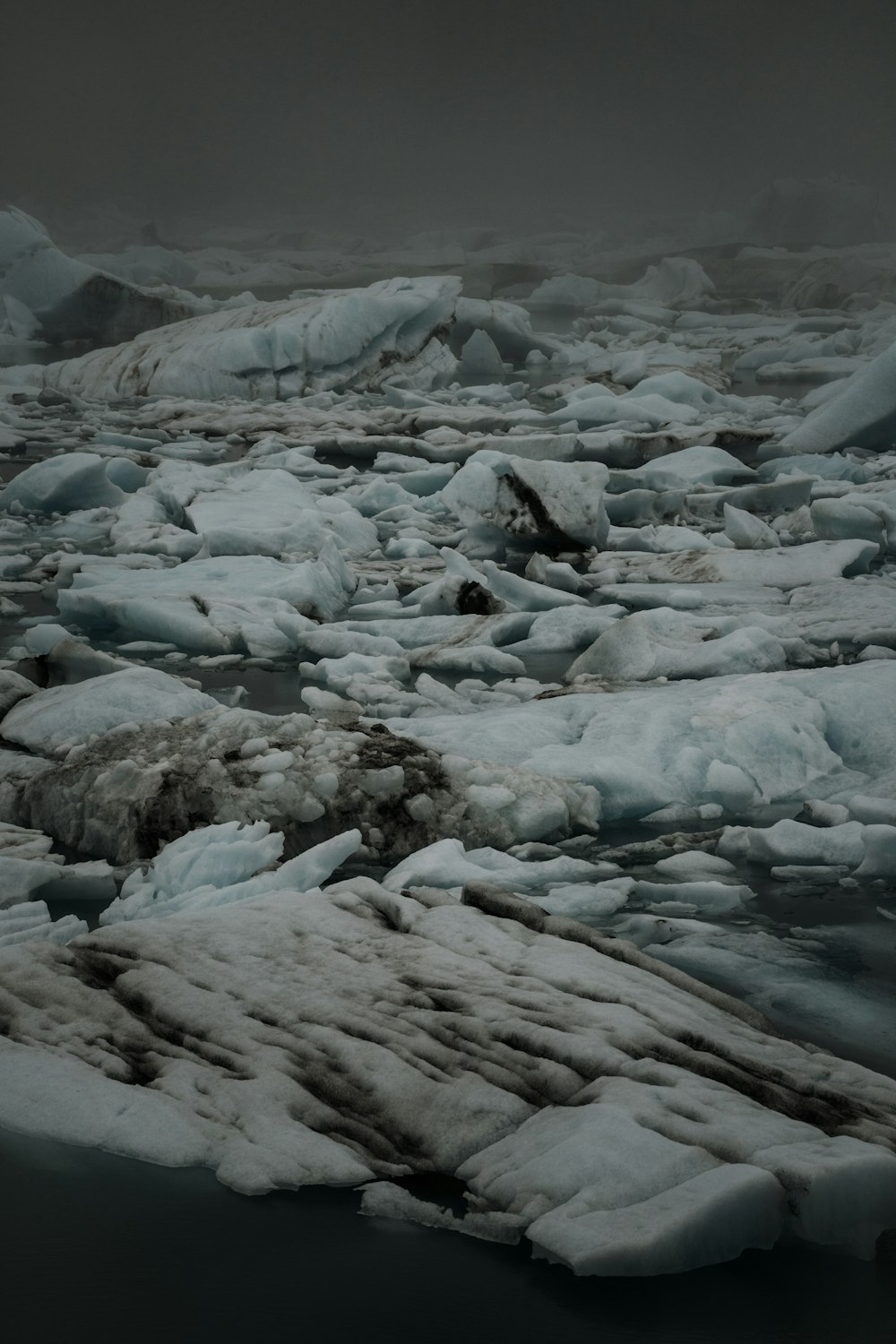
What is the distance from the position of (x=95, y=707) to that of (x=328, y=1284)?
80.1 inches

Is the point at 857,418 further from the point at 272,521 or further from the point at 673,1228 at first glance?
the point at 673,1228

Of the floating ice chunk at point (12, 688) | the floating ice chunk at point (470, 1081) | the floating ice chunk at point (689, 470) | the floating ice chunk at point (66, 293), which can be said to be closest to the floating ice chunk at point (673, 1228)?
the floating ice chunk at point (470, 1081)

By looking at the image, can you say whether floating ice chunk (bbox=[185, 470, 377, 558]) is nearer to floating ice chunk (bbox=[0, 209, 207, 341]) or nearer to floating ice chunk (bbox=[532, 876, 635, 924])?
floating ice chunk (bbox=[532, 876, 635, 924])

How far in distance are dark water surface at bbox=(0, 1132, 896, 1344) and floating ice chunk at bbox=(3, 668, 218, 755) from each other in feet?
5.59

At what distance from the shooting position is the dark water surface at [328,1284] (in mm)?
1350

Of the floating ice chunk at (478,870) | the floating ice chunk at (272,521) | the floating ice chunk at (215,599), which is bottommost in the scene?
the floating ice chunk at (478,870)

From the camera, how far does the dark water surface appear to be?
1350mm

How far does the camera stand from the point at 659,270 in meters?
25.3

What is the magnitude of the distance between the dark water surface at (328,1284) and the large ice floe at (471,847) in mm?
35

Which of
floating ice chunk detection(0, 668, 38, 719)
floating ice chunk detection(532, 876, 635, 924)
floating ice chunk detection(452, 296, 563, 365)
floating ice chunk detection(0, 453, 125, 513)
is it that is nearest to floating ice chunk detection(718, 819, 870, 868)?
floating ice chunk detection(532, 876, 635, 924)

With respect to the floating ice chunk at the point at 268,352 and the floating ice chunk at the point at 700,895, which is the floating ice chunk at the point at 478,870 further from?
the floating ice chunk at the point at 268,352

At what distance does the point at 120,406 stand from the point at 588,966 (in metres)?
11.3

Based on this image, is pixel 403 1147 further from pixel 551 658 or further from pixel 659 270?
pixel 659 270

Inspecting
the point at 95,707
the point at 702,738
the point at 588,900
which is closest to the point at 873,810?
the point at 702,738
